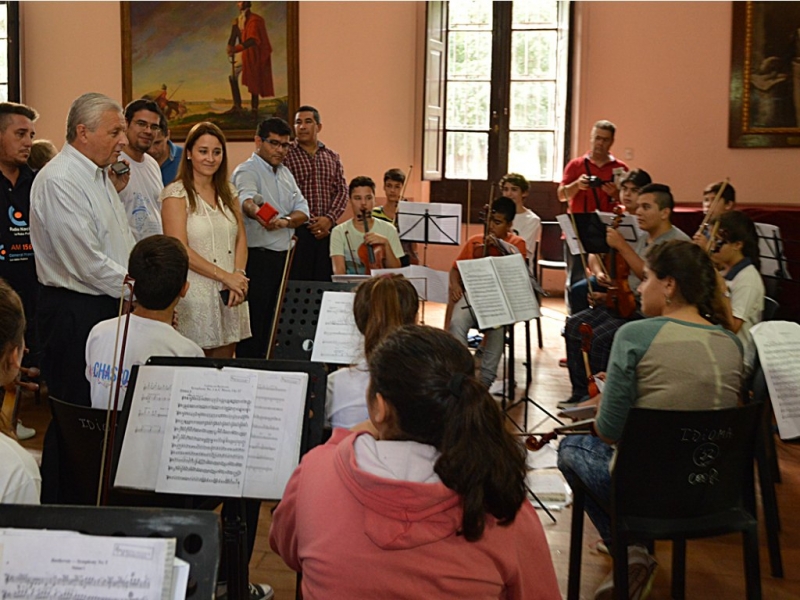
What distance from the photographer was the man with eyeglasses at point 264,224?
4.42m

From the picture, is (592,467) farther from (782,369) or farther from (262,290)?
(262,290)

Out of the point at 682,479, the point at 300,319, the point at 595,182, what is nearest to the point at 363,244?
the point at 300,319

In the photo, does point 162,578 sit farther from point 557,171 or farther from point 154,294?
point 557,171

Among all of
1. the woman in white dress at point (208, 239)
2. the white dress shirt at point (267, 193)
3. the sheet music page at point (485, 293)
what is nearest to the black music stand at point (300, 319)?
the woman in white dress at point (208, 239)

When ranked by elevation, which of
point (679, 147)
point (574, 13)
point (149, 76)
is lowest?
point (679, 147)

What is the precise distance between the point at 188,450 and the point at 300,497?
1.88 feet

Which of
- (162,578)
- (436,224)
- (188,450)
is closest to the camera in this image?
(162,578)

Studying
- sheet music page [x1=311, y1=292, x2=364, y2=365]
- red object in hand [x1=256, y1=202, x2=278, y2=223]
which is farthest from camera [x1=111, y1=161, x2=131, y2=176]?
sheet music page [x1=311, y1=292, x2=364, y2=365]

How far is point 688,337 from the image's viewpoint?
232 cm

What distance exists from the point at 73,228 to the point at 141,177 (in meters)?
1.01

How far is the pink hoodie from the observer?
1287 mm

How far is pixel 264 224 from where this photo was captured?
14.2ft

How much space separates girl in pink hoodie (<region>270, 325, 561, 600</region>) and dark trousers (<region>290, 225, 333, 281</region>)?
3.99 metres

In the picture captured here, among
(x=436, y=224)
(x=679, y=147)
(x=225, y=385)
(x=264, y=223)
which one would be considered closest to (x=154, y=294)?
(x=225, y=385)
